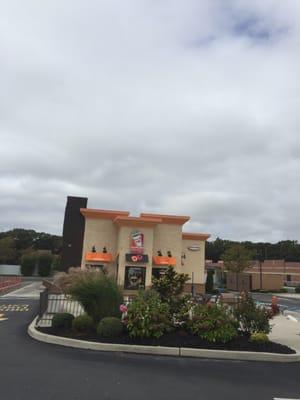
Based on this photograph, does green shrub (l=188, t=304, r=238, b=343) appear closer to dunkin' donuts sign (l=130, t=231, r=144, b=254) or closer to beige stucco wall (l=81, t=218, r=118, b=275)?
dunkin' donuts sign (l=130, t=231, r=144, b=254)

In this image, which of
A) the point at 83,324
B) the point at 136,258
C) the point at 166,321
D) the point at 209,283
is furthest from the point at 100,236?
the point at 166,321

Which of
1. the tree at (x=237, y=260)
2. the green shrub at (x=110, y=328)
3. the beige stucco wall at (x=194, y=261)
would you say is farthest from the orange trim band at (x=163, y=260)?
the green shrub at (x=110, y=328)

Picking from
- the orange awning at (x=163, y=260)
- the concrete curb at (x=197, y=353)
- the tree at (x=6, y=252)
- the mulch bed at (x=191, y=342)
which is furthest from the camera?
the tree at (x=6, y=252)

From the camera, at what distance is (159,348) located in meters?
10.4

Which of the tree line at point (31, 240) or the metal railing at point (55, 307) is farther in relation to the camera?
the tree line at point (31, 240)

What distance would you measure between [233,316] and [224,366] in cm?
252

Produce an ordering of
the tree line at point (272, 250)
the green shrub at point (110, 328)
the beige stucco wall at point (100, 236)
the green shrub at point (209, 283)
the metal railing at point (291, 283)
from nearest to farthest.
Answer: the green shrub at point (110, 328)
the beige stucco wall at point (100, 236)
the green shrub at point (209, 283)
the metal railing at point (291, 283)
the tree line at point (272, 250)

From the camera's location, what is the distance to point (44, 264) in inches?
2955

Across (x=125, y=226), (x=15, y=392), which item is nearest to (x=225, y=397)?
(x=15, y=392)

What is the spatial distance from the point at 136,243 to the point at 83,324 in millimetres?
26582

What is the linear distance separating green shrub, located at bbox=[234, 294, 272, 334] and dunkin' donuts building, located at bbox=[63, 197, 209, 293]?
24876mm

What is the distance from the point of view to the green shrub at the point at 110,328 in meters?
11.4

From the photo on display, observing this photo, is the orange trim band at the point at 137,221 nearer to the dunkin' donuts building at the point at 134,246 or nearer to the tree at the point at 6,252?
the dunkin' donuts building at the point at 134,246

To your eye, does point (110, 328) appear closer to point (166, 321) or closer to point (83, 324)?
point (83, 324)
